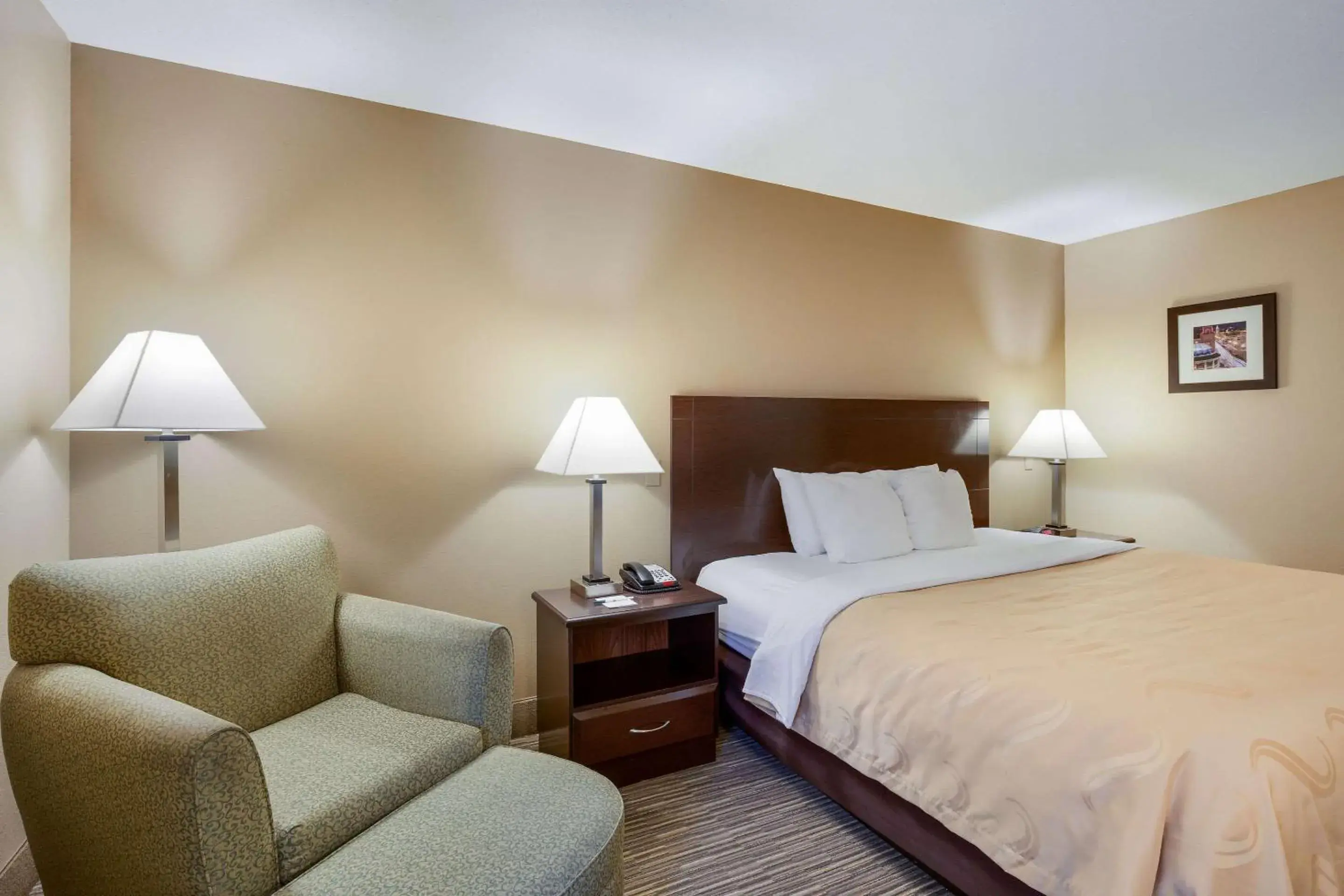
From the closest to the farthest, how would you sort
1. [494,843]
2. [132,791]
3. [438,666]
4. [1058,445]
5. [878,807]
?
1. [132,791]
2. [494,843]
3. [438,666]
4. [878,807]
5. [1058,445]

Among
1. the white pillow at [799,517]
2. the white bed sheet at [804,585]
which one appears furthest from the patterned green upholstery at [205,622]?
the white pillow at [799,517]

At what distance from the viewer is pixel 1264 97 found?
248 cm

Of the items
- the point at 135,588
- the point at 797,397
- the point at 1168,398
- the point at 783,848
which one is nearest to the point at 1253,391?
the point at 1168,398

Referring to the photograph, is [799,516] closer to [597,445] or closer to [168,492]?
[597,445]

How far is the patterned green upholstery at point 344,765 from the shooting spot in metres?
1.29

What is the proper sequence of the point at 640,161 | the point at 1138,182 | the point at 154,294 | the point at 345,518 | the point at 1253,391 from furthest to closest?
the point at 1253,391
the point at 1138,182
the point at 640,161
the point at 345,518
the point at 154,294

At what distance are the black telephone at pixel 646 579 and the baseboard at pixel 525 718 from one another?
0.67 metres

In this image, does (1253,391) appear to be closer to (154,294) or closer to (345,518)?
(345,518)

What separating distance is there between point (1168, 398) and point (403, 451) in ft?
13.9

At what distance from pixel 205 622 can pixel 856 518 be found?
236 centimetres

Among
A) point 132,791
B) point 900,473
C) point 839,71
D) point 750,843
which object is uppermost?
point 839,71

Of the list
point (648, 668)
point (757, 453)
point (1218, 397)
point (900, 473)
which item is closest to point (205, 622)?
point (648, 668)

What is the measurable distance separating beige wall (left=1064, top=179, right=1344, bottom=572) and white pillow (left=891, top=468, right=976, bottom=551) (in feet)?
5.27

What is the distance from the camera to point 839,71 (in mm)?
2307
